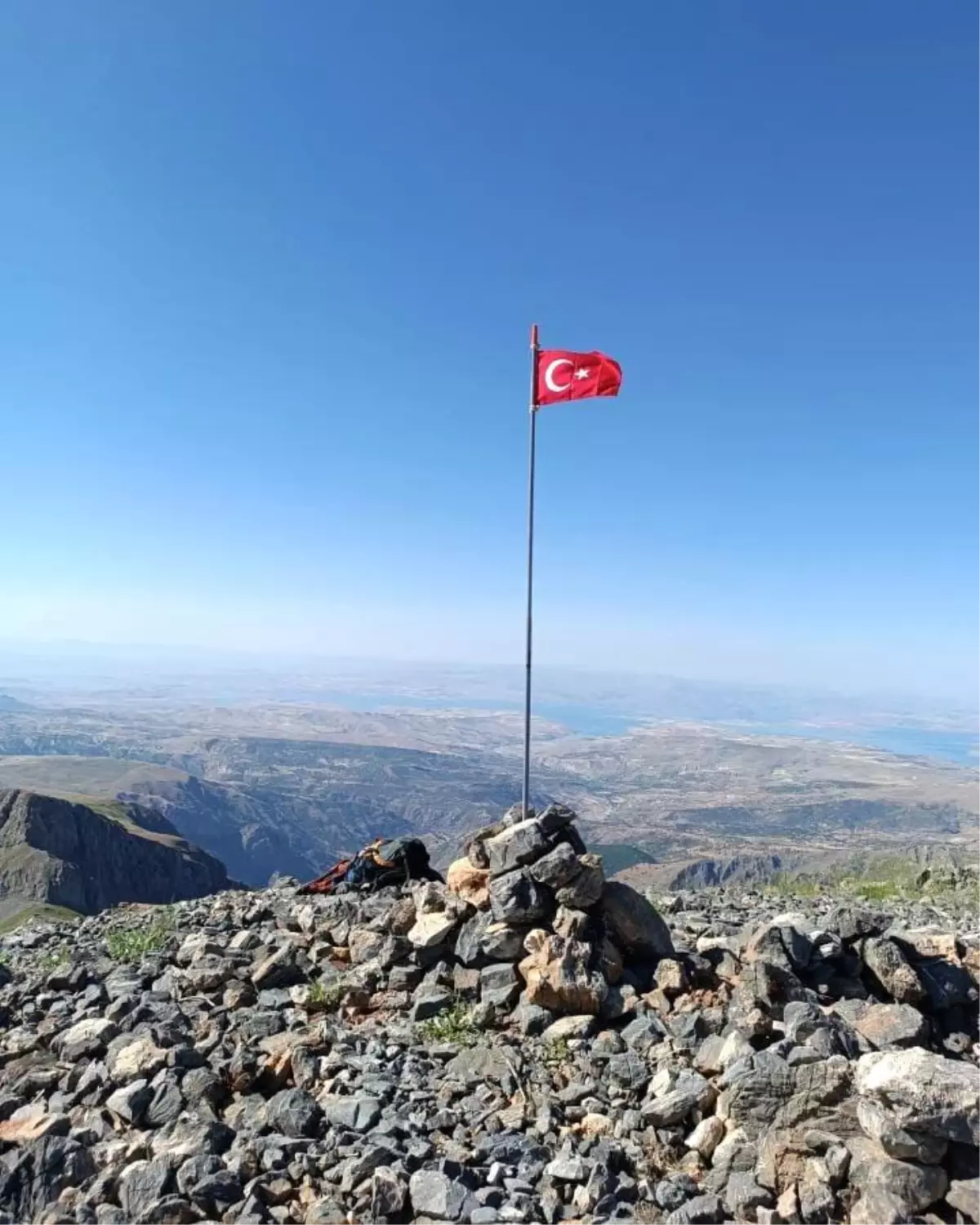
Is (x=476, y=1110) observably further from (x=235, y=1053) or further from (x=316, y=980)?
(x=316, y=980)

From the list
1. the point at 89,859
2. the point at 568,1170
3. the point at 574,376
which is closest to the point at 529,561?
the point at 574,376

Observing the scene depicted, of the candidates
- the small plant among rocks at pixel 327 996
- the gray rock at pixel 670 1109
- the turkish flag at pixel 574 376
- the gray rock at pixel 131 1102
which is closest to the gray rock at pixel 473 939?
the small plant among rocks at pixel 327 996

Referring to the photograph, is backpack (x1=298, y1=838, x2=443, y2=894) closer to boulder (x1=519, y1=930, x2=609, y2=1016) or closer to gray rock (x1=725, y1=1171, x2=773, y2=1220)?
boulder (x1=519, y1=930, x2=609, y2=1016)

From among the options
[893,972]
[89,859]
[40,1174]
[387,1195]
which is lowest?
[89,859]

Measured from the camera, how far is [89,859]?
4205 inches

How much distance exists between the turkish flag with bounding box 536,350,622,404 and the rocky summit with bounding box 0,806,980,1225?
8.03 m

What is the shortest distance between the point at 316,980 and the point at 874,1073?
7.62 metres

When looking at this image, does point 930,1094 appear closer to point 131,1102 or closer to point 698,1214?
point 698,1214

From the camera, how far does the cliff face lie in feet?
298

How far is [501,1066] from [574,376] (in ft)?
37.9

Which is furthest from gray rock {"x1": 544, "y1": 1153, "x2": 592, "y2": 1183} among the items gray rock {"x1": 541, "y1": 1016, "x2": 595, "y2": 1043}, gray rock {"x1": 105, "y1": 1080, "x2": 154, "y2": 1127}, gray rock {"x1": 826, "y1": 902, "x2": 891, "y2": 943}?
gray rock {"x1": 826, "y1": 902, "x2": 891, "y2": 943}

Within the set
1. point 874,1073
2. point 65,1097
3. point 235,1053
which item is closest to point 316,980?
point 235,1053

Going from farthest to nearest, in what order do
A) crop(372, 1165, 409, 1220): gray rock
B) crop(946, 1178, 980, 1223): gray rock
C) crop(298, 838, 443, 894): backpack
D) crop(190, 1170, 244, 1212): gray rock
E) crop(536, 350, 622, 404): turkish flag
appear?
crop(298, 838, 443, 894): backpack
crop(536, 350, 622, 404): turkish flag
crop(190, 1170, 244, 1212): gray rock
crop(372, 1165, 409, 1220): gray rock
crop(946, 1178, 980, 1223): gray rock

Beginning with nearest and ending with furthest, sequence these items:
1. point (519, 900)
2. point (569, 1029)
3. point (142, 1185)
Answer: point (142, 1185) < point (569, 1029) < point (519, 900)
